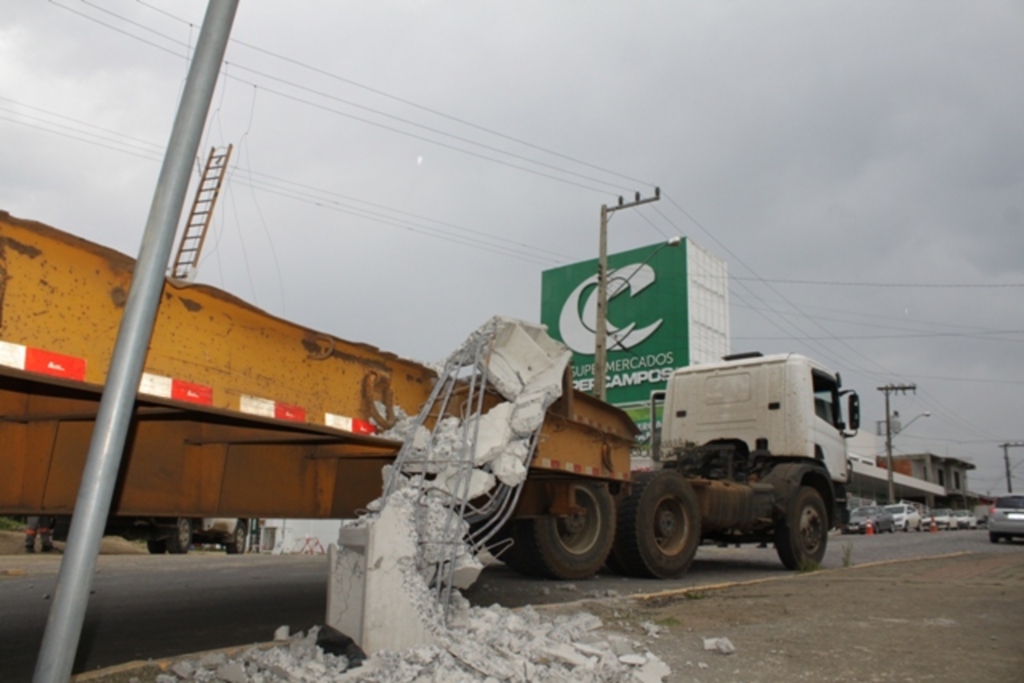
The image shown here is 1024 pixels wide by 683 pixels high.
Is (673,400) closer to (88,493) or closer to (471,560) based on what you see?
(471,560)

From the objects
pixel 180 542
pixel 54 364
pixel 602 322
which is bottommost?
pixel 180 542

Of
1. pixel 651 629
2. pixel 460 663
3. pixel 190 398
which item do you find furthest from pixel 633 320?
pixel 190 398

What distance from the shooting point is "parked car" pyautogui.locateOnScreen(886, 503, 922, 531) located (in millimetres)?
37625

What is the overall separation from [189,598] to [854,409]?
9.56m

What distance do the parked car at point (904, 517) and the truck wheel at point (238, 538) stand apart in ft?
96.0

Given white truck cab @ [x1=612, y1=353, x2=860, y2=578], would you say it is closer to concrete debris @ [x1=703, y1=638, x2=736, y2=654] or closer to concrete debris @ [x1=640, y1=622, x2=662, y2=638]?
concrete debris @ [x1=640, y1=622, x2=662, y2=638]

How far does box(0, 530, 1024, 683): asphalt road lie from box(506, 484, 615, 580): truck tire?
196mm

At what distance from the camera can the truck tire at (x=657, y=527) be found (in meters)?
10.0

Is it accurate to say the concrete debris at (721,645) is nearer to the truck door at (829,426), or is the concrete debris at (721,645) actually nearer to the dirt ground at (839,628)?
the dirt ground at (839,628)

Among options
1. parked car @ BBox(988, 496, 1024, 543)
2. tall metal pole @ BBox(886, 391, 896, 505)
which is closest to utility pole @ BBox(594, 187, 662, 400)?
parked car @ BBox(988, 496, 1024, 543)

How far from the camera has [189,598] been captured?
8.08 meters

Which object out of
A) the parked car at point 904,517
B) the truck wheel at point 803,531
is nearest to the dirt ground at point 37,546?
the truck wheel at point 803,531

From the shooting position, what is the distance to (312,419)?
205 inches

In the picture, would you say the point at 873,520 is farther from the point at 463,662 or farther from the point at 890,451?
the point at 463,662
